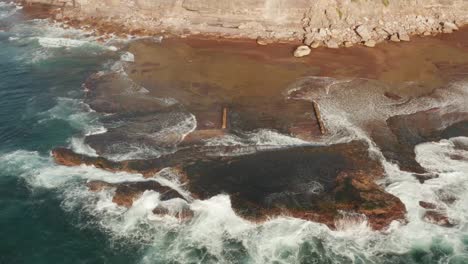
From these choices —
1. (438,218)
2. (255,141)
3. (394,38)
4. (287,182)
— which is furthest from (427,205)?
(394,38)

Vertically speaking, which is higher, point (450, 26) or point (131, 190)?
point (450, 26)

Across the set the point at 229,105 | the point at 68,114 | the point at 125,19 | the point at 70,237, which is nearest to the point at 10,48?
the point at 125,19

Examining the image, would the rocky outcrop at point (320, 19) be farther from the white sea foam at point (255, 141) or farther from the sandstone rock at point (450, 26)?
the white sea foam at point (255, 141)

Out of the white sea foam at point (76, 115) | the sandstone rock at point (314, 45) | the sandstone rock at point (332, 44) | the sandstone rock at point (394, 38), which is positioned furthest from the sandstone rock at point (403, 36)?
the white sea foam at point (76, 115)

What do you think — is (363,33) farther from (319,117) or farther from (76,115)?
(76,115)

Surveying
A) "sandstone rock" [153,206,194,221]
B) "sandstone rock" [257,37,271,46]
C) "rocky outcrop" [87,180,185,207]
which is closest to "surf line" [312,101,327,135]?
"rocky outcrop" [87,180,185,207]

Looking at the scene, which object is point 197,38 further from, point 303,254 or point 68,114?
point 303,254

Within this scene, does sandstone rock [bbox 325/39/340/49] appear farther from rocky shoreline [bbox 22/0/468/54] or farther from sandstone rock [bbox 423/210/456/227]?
sandstone rock [bbox 423/210/456/227]
